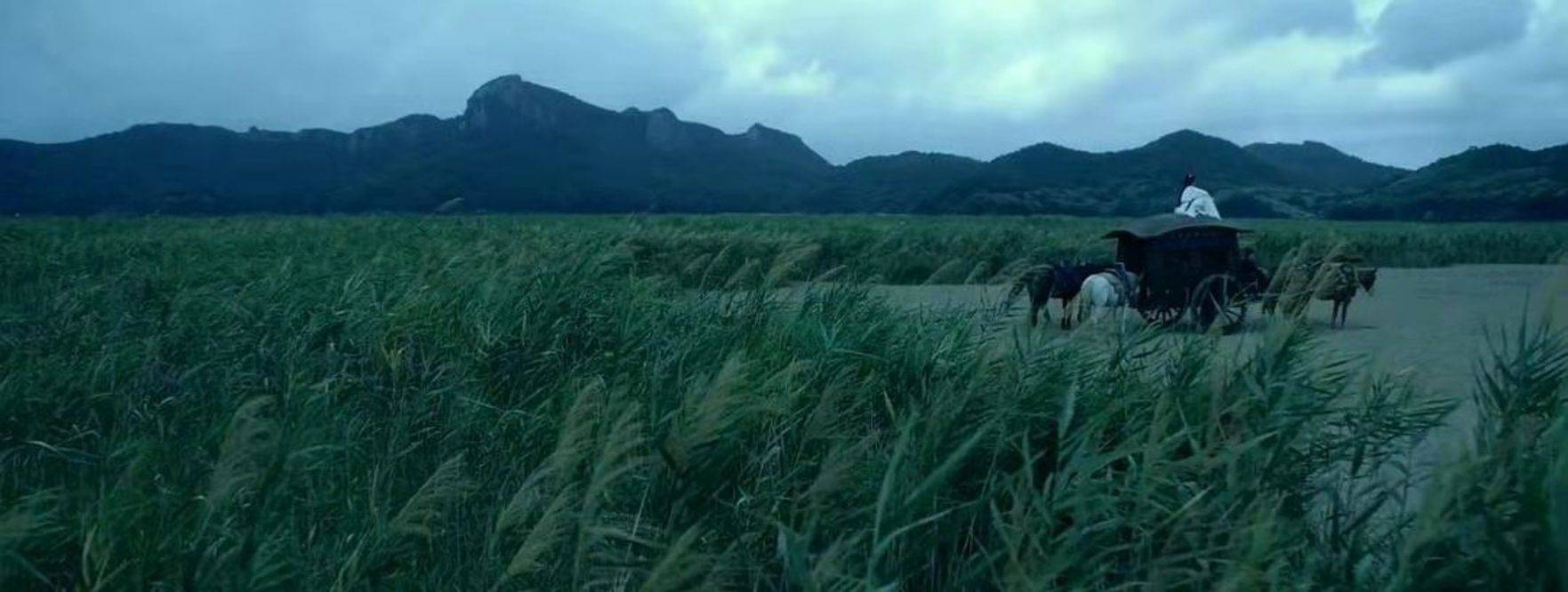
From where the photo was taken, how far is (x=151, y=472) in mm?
4000

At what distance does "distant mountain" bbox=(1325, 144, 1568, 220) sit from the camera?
2452 inches

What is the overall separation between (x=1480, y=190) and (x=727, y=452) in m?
79.4

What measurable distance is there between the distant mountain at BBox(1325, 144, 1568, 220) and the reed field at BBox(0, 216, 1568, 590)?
6619 centimetres

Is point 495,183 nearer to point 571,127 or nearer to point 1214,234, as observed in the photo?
point 571,127

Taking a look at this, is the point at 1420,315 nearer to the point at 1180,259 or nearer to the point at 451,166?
the point at 1180,259

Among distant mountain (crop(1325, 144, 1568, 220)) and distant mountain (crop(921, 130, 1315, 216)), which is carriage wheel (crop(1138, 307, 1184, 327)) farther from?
distant mountain (crop(921, 130, 1315, 216))

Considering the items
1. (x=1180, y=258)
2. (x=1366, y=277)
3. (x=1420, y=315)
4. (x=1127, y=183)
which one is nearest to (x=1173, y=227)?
(x=1180, y=258)

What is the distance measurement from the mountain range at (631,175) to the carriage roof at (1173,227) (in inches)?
2270

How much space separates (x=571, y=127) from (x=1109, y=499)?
131 metres

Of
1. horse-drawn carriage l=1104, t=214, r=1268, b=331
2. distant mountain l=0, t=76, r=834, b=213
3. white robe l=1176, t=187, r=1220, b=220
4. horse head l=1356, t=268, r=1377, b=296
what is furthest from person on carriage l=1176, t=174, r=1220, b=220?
distant mountain l=0, t=76, r=834, b=213

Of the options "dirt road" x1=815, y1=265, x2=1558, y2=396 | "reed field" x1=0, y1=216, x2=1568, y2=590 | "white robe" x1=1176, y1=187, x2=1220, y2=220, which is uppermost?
"white robe" x1=1176, y1=187, x2=1220, y2=220

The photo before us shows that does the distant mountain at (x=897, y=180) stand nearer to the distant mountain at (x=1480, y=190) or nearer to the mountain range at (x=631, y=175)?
the mountain range at (x=631, y=175)

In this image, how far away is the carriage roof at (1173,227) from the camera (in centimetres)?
1279

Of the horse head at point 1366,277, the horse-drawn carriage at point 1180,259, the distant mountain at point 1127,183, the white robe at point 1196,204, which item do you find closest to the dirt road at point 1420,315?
the horse head at point 1366,277
